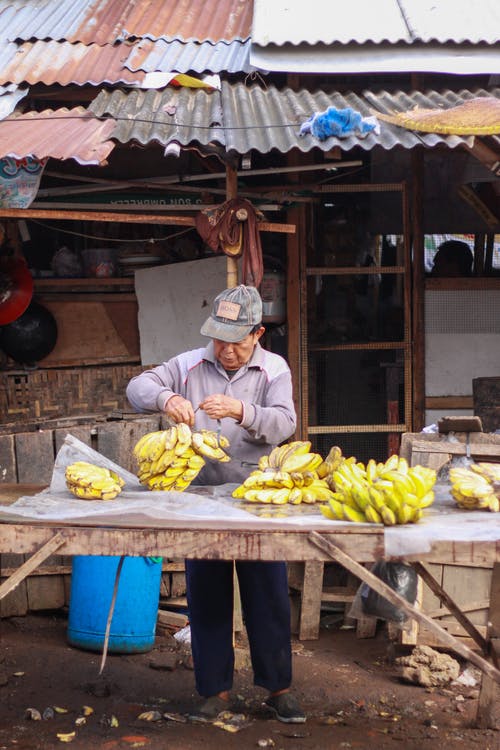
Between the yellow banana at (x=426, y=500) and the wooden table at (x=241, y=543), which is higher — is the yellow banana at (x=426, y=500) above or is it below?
above

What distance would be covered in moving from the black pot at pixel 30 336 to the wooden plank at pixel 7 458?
1.40 meters

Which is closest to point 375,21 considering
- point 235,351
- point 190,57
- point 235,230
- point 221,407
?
point 190,57

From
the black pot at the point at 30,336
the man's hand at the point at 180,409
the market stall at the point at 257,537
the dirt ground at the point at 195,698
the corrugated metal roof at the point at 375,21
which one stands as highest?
the corrugated metal roof at the point at 375,21

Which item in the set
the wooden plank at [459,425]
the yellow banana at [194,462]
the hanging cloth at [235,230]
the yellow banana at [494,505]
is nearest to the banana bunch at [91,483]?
the yellow banana at [194,462]

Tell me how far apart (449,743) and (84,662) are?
226 centimetres

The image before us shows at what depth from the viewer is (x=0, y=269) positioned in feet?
23.7

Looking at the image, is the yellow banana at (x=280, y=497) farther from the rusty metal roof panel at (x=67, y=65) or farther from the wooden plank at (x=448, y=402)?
the rusty metal roof panel at (x=67, y=65)

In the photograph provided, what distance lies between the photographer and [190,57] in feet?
23.8

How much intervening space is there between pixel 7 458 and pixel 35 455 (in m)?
0.18

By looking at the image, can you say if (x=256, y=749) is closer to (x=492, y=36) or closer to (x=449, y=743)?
(x=449, y=743)

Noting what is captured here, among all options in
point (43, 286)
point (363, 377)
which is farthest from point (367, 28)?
point (43, 286)

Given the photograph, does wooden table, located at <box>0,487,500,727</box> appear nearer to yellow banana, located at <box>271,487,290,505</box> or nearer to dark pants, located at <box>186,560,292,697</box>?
yellow banana, located at <box>271,487,290,505</box>

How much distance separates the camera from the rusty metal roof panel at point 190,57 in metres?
7.01

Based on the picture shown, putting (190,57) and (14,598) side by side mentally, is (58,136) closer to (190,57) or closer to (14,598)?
(190,57)
